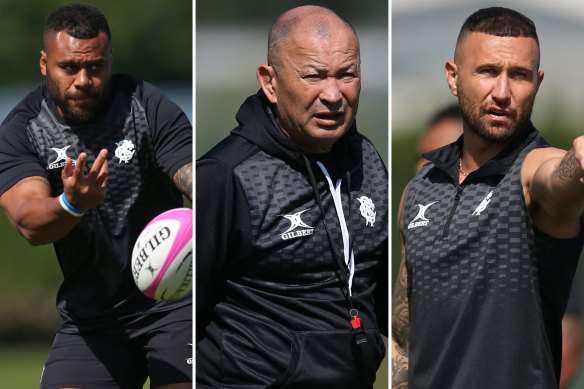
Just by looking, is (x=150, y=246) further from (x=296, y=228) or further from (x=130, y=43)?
(x=130, y=43)

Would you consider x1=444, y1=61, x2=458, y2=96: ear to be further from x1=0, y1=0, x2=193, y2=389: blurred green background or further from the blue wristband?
the blue wristband

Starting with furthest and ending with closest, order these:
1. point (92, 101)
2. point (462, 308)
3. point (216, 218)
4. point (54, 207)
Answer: point (92, 101)
point (54, 207)
point (216, 218)
point (462, 308)

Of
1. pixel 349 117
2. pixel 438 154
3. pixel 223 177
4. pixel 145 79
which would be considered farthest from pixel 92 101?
pixel 438 154

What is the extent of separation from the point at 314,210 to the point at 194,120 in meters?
0.55

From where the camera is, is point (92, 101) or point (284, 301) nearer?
point (284, 301)

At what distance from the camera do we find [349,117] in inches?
138

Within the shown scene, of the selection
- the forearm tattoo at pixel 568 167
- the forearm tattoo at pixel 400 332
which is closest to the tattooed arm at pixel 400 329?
the forearm tattoo at pixel 400 332

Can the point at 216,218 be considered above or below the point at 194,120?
below

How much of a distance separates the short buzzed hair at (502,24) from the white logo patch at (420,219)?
2.01 ft

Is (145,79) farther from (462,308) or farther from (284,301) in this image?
(462,308)

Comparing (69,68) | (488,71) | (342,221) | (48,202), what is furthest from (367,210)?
(69,68)

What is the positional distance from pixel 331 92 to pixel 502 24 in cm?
62

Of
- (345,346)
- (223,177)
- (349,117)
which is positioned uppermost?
(349,117)

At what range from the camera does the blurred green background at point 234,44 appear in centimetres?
392
